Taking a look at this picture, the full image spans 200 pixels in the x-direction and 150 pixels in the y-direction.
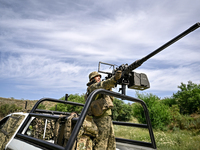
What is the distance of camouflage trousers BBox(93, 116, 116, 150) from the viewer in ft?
9.03

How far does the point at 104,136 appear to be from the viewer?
2.79 meters

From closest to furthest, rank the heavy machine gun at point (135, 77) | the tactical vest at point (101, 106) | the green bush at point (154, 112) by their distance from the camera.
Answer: the tactical vest at point (101, 106) < the heavy machine gun at point (135, 77) < the green bush at point (154, 112)

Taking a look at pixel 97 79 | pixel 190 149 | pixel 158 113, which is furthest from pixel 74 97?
pixel 97 79

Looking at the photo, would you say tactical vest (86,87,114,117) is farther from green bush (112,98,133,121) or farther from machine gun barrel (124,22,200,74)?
green bush (112,98,133,121)

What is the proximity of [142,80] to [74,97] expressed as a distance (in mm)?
12352

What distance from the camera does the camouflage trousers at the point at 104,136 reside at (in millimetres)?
2752

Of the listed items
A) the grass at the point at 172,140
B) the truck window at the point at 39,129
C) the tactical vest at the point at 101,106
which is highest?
the tactical vest at the point at 101,106

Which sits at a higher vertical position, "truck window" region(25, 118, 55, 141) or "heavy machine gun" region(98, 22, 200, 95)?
"heavy machine gun" region(98, 22, 200, 95)

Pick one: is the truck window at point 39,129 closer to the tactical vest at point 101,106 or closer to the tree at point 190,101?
the tactical vest at point 101,106

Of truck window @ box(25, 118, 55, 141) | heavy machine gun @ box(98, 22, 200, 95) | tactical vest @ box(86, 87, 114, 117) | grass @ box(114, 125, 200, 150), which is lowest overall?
grass @ box(114, 125, 200, 150)

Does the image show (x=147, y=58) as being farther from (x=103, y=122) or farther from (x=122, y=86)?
(x=103, y=122)

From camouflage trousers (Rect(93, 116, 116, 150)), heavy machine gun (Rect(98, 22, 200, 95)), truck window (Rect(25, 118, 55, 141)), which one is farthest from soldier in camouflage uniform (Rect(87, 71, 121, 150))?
truck window (Rect(25, 118, 55, 141))

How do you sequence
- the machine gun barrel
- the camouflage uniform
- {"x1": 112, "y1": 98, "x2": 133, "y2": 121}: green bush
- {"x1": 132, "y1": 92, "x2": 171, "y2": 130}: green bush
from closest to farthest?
the machine gun barrel
the camouflage uniform
{"x1": 132, "y1": 92, "x2": 171, "y2": 130}: green bush
{"x1": 112, "y1": 98, "x2": 133, "y2": 121}: green bush

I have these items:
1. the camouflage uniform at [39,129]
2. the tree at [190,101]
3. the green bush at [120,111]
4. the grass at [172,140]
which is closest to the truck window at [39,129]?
the camouflage uniform at [39,129]
